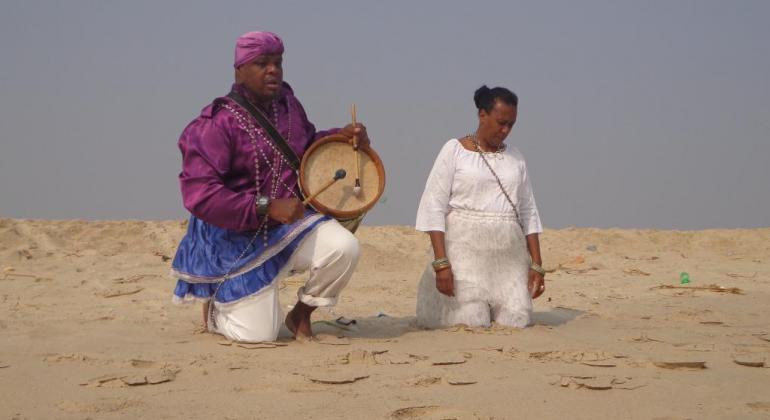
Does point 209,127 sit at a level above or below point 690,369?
above

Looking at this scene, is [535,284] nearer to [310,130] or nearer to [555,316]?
[555,316]

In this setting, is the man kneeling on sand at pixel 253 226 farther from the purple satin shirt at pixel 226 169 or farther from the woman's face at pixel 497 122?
the woman's face at pixel 497 122

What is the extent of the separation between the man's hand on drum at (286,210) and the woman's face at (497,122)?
4.33 feet

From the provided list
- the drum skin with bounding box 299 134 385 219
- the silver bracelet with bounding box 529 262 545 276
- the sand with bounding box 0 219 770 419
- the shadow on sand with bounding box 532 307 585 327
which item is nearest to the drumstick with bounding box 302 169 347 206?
the drum skin with bounding box 299 134 385 219

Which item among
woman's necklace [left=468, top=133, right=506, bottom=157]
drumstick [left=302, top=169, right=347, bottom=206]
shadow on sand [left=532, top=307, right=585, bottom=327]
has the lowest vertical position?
shadow on sand [left=532, top=307, right=585, bottom=327]

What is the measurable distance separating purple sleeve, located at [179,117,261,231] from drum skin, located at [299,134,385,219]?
1.21ft

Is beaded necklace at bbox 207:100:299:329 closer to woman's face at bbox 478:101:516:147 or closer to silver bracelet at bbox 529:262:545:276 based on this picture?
woman's face at bbox 478:101:516:147

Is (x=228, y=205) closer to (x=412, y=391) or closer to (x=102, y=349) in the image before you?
(x=102, y=349)

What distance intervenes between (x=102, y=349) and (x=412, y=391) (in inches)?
71.2

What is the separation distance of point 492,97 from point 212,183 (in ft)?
5.62

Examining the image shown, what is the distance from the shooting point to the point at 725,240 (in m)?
11.7

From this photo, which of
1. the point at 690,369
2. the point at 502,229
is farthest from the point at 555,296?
the point at 690,369

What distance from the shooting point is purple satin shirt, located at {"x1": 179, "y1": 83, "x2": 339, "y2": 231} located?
436 centimetres

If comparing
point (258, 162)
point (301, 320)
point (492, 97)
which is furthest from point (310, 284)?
point (492, 97)
